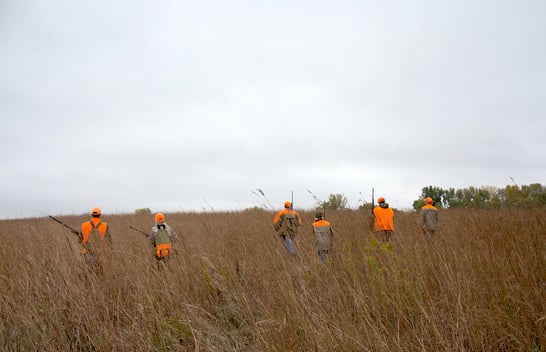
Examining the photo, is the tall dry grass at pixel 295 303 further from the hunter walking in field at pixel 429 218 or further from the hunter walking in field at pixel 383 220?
the hunter walking in field at pixel 429 218

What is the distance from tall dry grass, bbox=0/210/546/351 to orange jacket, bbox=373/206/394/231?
274cm

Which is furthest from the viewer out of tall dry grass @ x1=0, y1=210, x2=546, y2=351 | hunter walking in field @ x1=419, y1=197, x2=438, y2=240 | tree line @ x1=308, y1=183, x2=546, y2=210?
hunter walking in field @ x1=419, y1=197, x2=438, y2=240

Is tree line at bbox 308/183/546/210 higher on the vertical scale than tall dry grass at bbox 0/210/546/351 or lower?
higher

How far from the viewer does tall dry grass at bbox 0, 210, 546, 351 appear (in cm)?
246

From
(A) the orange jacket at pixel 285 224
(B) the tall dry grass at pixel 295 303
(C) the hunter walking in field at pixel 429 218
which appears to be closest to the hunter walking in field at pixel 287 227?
(A) the orange jacket at pixel 285 224

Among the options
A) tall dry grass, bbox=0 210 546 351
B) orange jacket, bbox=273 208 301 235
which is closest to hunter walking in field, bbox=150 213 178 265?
tall dry grass, bbox=0 210 546 351

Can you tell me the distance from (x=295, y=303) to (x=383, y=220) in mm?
5803

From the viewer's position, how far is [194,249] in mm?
6148

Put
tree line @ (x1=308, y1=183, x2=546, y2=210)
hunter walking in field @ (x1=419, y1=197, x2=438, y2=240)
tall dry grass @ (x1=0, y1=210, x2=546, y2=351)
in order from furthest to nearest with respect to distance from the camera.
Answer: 1. hunter walking in field @ (x1=419, y1=197, x2=438, y2=240)
2. tree line @ (x1=308, y1=183, x2=546, y2=210)
3. tall dry grass @ (x1=0, y1=210, x2=546, y2=351)

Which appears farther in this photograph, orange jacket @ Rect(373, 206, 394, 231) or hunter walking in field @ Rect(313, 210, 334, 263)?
orange jacket @ Rect(373, 206, 394, 231)

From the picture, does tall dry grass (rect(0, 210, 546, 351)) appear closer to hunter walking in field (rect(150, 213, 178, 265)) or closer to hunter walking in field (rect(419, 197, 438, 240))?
hunter walking in field (rect(150, 213, 178, 265))

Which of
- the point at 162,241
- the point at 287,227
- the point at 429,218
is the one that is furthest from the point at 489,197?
the point at 162,241

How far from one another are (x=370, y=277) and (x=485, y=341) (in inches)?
52.5

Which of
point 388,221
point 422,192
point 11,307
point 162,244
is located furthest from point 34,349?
point 422,192
